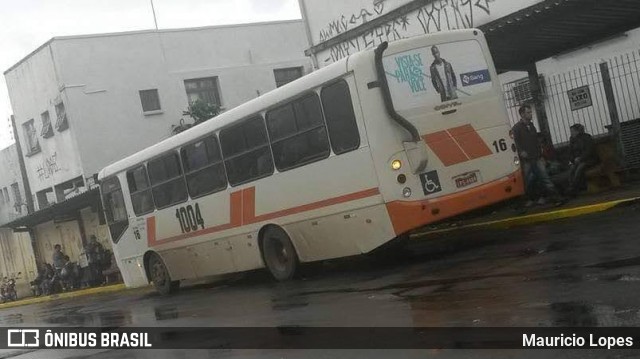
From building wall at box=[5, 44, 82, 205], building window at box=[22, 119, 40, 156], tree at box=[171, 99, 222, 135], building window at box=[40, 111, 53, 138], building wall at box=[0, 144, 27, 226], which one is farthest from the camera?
building wall at box=[0, 144, 27, 226]

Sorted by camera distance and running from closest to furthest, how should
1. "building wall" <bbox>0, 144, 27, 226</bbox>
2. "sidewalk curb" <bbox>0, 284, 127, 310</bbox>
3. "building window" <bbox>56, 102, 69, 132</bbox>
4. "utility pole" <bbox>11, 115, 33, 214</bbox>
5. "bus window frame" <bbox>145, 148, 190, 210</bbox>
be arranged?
"bus window frame" <bbox>145, 148, 190, 210</bbox>
"sidewalk curb" <bbox>0, 284, 127, 310</bbox>
"building window" <bbox>56, 102, 69, 132</bbox>
"utility pole" <bbox>11, 115, 33, 214</bbox>
"building wall" <bbox>0, 144, 27, 226</bbox>

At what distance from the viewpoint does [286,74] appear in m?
29.8

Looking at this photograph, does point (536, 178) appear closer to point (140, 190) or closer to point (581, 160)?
point (581, 160)

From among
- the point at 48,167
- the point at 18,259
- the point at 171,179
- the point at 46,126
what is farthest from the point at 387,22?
the point at 18,259

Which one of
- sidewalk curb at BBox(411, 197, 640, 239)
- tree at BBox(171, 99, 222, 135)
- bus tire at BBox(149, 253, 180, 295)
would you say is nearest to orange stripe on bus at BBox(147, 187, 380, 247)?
bus tire at BBox(149, 253, 180, 295)

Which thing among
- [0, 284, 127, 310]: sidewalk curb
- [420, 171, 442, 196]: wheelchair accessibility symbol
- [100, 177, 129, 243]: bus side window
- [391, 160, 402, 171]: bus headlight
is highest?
[100, 177, 129, 243]: bus side window

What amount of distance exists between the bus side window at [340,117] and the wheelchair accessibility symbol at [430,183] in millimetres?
1017

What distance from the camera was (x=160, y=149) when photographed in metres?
13.4

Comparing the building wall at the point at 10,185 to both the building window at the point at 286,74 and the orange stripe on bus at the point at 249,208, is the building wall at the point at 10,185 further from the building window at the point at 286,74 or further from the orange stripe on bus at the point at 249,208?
the orange stripe on bus at the point at 249,208

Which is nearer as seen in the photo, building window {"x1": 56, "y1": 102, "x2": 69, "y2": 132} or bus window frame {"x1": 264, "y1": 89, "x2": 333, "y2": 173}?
bus window frame {"x1": 264, "y1": 89, "x2": 333, "y2": 173}

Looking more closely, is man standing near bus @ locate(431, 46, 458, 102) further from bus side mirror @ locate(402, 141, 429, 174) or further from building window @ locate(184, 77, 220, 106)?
building window @ locate(184, 77, 220, 106)

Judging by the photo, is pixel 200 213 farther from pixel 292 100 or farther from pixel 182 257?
pixel 292 100

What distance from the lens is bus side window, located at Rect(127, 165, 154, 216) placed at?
14.1m

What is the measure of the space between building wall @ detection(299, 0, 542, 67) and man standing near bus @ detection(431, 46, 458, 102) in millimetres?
4549
